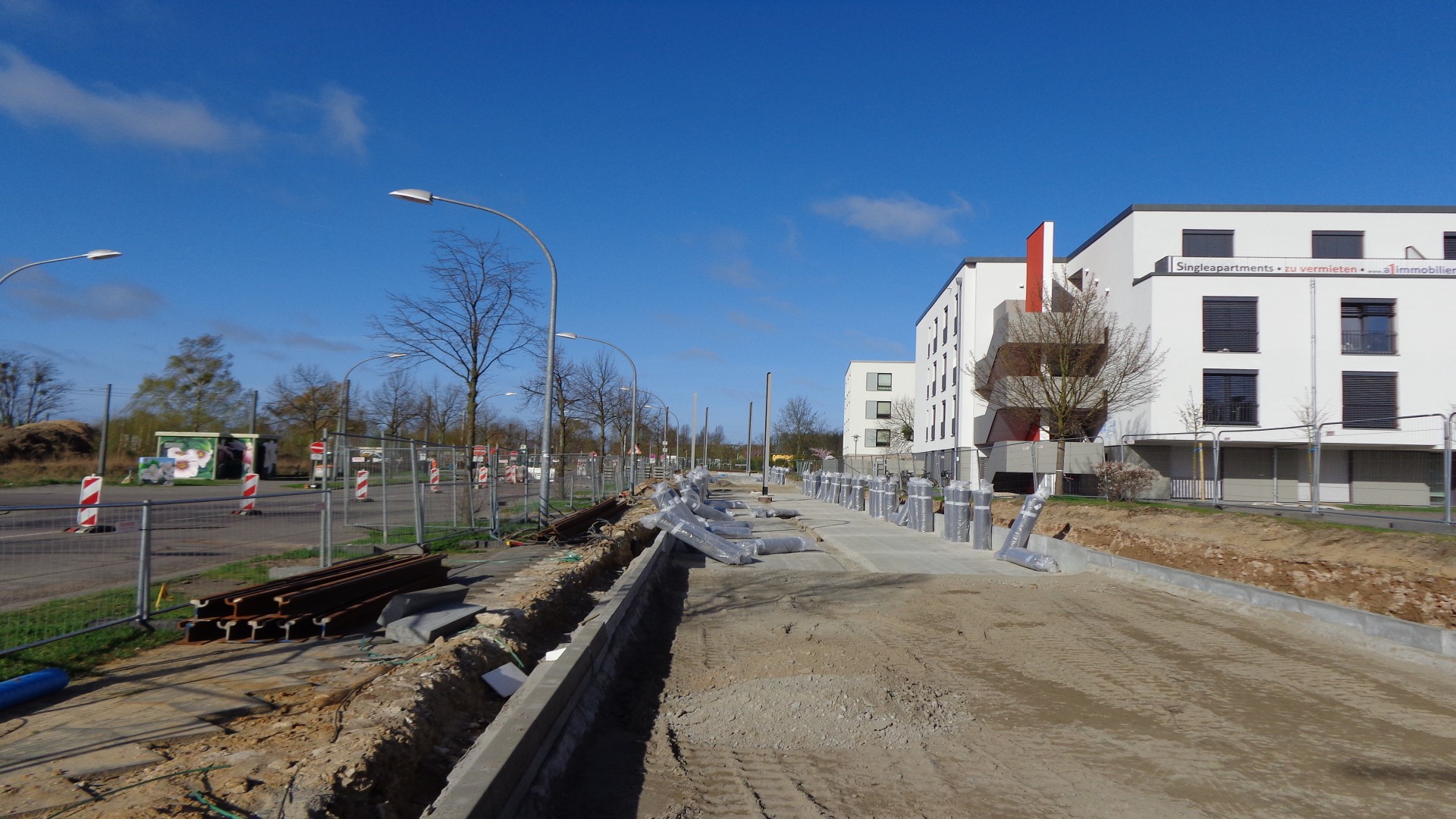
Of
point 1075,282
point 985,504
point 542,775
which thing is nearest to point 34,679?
point 542,775

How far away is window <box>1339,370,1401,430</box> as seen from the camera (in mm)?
31969

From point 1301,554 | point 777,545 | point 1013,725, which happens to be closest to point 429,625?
point 1013,725

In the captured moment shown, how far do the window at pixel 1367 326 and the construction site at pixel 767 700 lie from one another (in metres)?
25.5

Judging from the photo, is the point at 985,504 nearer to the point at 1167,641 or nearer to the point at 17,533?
the point at 1167,641

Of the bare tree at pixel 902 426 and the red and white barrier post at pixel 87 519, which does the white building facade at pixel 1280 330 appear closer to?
the red and white barrier post at pixel 87 519

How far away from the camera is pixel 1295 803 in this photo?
4637 millimetres

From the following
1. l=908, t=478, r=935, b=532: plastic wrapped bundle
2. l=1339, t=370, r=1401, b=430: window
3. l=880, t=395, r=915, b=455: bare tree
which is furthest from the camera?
l=880, t=395, r=915, b=455: bare tree

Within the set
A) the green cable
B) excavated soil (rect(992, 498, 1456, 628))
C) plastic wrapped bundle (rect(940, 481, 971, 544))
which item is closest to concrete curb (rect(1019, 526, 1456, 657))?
excavated soil (rect(992, 498, 1456, 628))

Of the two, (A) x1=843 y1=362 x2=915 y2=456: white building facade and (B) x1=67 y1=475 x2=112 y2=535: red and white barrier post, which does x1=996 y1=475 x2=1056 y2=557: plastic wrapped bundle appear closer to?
(B) x1=67 y1=475 x2=112 y2=535: red and white barrier post

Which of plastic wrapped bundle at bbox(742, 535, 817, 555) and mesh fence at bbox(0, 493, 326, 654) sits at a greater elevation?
mesh fence at bbox(0, 493, 326, 654)

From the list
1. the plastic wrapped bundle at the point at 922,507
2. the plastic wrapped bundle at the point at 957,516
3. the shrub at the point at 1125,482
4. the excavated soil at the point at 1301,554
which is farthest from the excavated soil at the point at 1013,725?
the plastic wrapped bundle at the point at 922,507

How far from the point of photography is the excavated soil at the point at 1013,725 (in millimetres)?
4730

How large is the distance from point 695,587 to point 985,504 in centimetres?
828

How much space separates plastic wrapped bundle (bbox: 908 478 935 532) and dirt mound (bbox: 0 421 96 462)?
4148 cm
